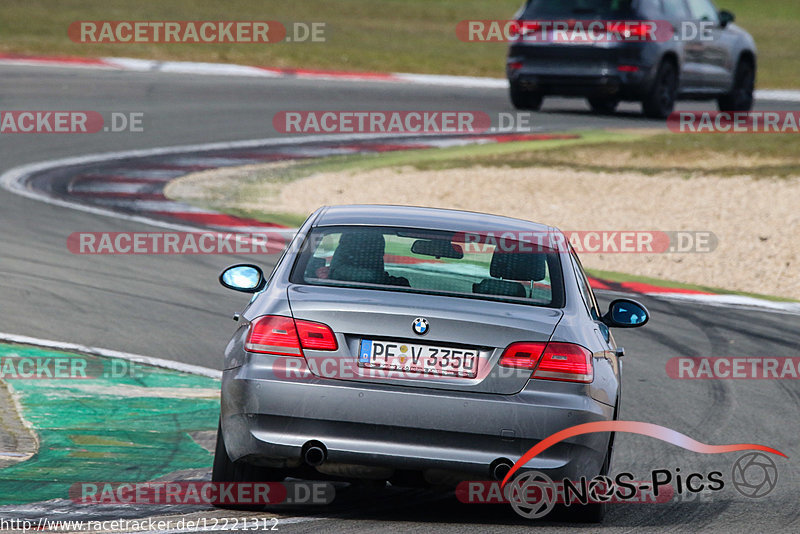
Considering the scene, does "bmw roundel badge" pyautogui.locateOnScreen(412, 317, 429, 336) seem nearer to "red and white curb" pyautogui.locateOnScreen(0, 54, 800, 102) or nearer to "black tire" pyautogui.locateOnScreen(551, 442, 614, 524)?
"black tire" pyautogui.locateOnScreen(551, 442, 614, 524)

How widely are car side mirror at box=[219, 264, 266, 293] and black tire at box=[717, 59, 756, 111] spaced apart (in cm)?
1842

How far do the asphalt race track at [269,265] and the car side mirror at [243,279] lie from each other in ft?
3.52

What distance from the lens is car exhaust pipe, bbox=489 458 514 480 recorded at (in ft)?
18.2

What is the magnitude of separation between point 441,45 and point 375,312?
104ft

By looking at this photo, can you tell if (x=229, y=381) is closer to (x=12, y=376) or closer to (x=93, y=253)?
(x=12, y=376)

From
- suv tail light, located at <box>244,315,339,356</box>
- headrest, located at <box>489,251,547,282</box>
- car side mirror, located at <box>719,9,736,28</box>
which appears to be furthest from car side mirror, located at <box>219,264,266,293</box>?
car side mirror, located at <box>719,9,736,28</box>

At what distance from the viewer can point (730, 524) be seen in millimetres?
6109

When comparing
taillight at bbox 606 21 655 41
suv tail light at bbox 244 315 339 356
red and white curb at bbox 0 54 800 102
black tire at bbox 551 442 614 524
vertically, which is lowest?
black tire at bbox 551 442 614 524

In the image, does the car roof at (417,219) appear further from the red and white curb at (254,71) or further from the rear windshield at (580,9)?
the red and white curb at (254,71)

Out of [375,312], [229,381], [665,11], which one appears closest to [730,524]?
[375,312]

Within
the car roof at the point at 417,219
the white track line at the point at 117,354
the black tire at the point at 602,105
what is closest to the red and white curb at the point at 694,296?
the white track line at the point at 117,354

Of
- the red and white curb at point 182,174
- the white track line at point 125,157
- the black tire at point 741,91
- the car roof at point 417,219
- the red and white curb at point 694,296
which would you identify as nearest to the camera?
the car roof at point 417,219

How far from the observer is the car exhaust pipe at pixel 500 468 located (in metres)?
5.56

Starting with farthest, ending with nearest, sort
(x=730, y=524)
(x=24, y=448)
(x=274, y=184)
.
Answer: (x=274, y=184) → (x=24, y=448) → (x=730, y=524)
